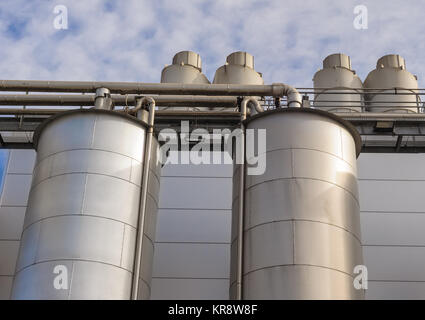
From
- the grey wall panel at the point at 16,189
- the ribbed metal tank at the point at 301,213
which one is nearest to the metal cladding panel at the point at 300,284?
the ribbed metal tank at the point at 301,213

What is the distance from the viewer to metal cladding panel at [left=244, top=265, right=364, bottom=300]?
467 inches

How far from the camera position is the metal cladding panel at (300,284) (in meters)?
11.9

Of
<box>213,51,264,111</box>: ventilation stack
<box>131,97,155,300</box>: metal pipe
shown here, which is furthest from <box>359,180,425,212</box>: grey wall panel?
<box>131,97,155,300</box>: metal pipe

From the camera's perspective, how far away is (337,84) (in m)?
22.0

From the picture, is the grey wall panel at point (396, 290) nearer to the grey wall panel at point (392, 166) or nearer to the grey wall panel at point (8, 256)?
the grey wall panel at point (392, 166)

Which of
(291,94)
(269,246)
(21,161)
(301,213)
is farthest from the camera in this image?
(21,161)

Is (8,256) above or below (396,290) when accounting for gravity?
above

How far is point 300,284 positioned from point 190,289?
5.21m

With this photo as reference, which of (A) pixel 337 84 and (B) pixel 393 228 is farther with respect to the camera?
(A) pixel 337 84

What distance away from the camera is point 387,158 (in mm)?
18500

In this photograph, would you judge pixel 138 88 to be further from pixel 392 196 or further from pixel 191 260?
pixel 392 196

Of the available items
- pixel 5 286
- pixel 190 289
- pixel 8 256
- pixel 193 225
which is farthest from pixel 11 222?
pixel 190 289

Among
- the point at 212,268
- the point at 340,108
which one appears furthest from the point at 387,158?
the point at 212,268

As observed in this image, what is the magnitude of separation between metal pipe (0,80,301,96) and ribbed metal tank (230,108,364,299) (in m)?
2.75
